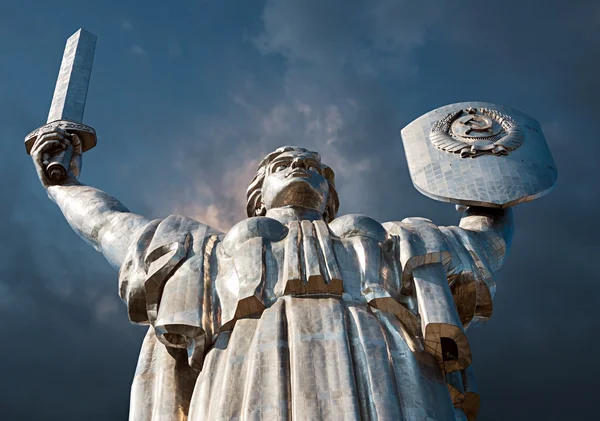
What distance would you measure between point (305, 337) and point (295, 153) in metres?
3.95

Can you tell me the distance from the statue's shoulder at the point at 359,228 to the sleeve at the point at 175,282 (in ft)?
5.26

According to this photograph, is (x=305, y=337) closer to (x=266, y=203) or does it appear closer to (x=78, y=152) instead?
(x=266, y=203)

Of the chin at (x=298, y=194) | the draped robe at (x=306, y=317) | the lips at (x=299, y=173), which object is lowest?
the draped robe at (x=306, y=317)

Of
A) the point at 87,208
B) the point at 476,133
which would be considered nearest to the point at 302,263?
the point at 87,208

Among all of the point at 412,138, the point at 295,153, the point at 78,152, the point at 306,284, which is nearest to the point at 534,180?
the point at 412,138

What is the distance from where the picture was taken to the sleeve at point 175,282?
8.09 metres

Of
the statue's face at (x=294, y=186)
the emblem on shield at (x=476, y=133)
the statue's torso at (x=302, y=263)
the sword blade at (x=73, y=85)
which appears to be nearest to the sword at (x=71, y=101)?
the sword blade at (x=73, y=85)

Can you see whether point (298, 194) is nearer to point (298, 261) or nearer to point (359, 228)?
point (359, 228)

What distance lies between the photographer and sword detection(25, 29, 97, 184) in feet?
37.7

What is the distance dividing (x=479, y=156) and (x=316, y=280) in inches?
161

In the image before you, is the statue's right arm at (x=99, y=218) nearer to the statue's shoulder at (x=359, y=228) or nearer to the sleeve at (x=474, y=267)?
the statue's shoulder at (x=359, y=228)

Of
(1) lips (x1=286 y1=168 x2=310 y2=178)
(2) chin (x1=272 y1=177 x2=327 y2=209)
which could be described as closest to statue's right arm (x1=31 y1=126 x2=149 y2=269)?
(2) chin (x1=272 y1=177 x2=327 y2=209)

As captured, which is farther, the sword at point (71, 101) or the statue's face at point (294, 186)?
the sword at point (71, 101)

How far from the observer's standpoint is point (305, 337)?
7.56 metres
